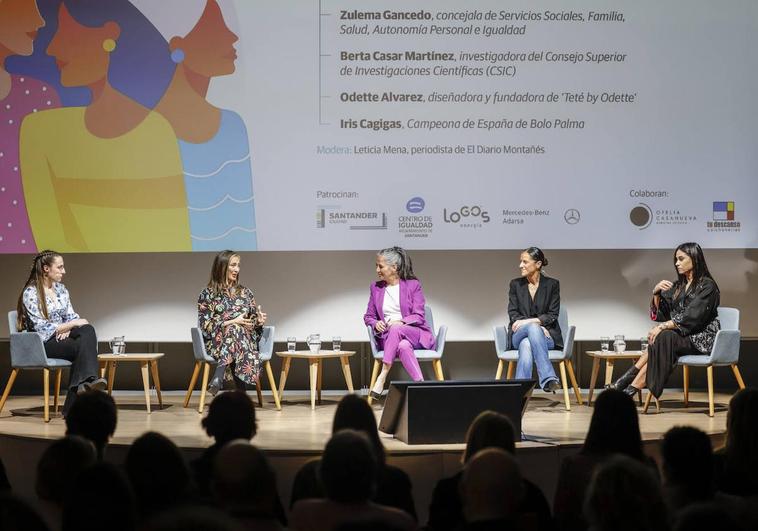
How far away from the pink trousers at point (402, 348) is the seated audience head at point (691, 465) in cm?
395

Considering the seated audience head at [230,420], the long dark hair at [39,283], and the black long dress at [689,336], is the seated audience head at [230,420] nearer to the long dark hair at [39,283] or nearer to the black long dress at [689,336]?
the long dark hair at [39,283]

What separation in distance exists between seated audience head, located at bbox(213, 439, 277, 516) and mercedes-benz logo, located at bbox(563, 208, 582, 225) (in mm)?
5029

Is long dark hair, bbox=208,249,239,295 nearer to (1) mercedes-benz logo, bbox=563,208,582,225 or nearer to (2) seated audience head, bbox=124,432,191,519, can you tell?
(1) mercedes-benz logo, bbox=563,208,582,225

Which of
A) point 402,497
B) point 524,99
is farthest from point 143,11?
point 402,497

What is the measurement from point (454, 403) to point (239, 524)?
8.23 feet

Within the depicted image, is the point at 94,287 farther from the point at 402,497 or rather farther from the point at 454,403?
the point at 402,497

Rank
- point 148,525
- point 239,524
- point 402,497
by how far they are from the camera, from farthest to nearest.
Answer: point 402,497 → point 239,524 → point 148,525

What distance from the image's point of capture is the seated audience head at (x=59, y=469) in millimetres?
2455

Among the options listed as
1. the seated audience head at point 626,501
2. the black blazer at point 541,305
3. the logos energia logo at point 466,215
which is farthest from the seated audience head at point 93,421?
the logos energia logo at point 466,215

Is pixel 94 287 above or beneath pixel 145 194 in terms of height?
beneath

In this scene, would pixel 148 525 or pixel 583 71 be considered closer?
pixel 148 525

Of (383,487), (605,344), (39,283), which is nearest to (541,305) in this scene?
(605,344)

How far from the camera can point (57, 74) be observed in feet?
22.7

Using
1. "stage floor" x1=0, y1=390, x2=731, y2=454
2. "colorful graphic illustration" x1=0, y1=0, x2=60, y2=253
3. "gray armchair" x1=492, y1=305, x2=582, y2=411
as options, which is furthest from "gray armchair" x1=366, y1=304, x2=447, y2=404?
"colorful graphic illustration" x1=0, y1=0, x2=60, y2=253
